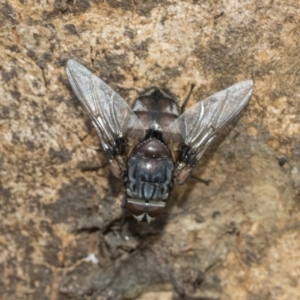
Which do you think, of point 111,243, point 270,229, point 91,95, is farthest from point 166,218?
point 91,95

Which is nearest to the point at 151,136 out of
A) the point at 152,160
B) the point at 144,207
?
the point at 152,160

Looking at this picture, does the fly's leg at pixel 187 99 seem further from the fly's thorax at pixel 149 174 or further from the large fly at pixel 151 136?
the fly's thorax at pixel 149 174

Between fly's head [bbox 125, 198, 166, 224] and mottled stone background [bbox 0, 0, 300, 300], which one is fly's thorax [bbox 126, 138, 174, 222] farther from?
mottled stone background [bbox 0, 0, 300, 300]

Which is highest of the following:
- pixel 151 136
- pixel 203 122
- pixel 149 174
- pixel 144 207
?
pixel 203 122

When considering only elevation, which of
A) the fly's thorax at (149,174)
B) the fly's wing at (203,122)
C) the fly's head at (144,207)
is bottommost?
the fly's head at (144,207)

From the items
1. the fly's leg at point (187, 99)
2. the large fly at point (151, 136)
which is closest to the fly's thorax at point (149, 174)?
the large fly at point (151, 136)

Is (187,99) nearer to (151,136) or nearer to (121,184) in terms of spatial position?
(151,136)
